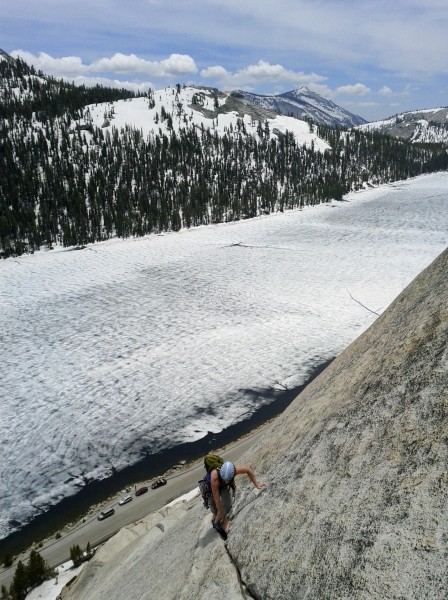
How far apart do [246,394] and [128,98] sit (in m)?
174

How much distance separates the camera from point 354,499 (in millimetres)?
5062

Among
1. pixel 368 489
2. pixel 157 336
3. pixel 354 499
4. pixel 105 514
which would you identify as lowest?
pixel 105 514

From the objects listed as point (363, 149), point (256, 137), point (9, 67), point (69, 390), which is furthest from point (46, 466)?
point (9, 67)

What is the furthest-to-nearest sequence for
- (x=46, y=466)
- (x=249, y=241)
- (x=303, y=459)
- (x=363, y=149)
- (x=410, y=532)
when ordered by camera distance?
(x=363, y=149) → (x=249, y=241) → (x=46, y=466) → (x=303, y=459) → (x=410, y=532)

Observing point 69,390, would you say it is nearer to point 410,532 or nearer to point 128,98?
point 410,532

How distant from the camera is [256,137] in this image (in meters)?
160

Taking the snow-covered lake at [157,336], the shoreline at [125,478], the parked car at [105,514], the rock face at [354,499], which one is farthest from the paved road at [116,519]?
the rock face at [354,499]

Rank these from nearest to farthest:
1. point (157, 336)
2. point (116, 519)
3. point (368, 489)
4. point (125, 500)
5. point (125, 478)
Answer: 1. point (368, 489)
2. point (116, 519)
3. point (125, 500)
4. point (125, 478)
5. point (157, 336)

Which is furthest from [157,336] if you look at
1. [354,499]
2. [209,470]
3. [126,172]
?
[126,172]

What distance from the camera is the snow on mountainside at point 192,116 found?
148 meters

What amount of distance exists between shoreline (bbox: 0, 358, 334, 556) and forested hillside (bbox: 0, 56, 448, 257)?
244 ft

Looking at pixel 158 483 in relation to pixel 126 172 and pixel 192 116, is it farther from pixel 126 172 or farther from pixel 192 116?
pixel 192 116

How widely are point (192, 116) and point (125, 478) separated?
160 meters

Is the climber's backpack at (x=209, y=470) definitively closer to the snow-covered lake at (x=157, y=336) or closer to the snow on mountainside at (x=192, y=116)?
the snow-covered lake at (x=157, y=336)
